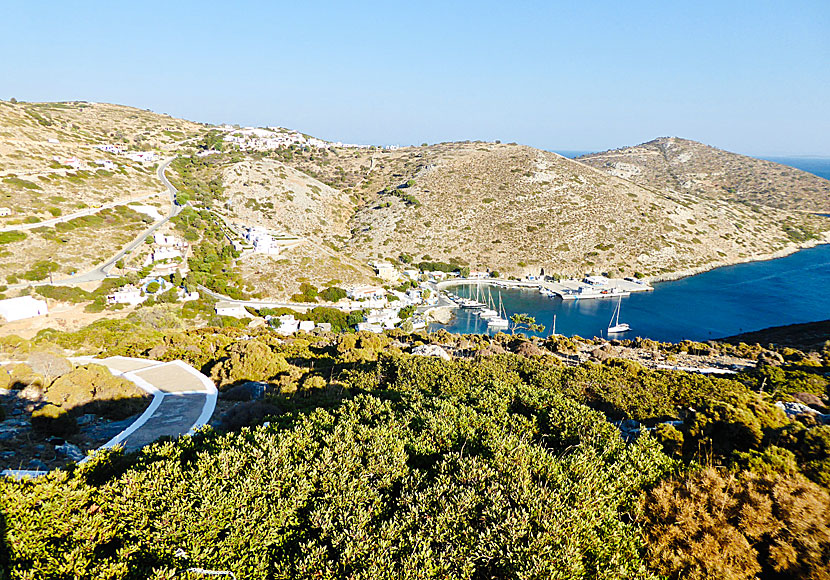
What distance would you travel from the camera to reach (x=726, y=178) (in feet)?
551

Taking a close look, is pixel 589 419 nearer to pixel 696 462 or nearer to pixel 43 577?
pixel 696 462

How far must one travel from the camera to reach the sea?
2502 inches

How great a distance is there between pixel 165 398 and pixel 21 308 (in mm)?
35596

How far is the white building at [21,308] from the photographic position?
38.8 m

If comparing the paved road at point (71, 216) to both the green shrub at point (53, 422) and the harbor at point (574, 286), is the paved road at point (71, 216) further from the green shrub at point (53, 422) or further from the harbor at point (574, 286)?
the harbor at point (574, 286)

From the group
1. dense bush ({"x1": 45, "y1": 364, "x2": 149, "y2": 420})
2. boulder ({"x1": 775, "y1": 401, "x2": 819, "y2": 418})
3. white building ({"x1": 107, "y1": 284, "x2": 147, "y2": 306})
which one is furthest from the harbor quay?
dense bush ({"x1": 45, "y1": 364, "x2": 149, "y2": 420})

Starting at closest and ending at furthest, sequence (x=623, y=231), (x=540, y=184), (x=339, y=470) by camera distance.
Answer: (x=339, y=470), (x=623, y=231), (x=540, y=184)

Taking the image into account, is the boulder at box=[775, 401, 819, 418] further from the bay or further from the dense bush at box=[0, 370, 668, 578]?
the bay

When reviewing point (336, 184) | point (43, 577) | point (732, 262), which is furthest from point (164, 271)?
point (732, 262)

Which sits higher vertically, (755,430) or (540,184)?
(540,184)

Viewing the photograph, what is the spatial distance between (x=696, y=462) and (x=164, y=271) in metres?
63.3

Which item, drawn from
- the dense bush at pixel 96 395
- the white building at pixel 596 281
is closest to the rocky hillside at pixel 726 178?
the white building at pixel 596 281

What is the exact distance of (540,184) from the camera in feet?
356

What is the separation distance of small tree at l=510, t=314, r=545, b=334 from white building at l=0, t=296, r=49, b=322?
5936 centimetres
